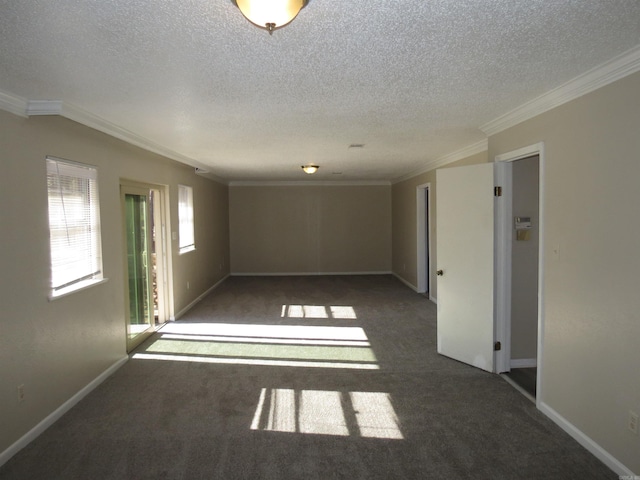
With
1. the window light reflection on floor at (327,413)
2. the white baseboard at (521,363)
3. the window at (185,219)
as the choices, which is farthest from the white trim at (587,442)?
the window at (185,219)

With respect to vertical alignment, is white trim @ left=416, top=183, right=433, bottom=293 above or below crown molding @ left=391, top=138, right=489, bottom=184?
below

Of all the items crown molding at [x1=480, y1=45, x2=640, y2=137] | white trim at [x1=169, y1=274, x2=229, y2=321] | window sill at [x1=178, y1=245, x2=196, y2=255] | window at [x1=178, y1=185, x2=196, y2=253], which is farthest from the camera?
window at [x1=178, y1=185, x2=196, y2=253]

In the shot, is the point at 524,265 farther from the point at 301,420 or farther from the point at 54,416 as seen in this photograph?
the point at 54,416

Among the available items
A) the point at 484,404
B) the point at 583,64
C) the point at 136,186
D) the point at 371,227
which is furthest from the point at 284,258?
the point at 583,64

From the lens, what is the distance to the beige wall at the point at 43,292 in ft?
8.35

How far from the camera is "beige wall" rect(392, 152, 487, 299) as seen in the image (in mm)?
6734

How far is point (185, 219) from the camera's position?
6.62 m

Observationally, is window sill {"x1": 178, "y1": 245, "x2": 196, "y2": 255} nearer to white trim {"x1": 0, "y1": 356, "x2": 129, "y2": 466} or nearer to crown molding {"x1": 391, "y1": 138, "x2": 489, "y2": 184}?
white trim {"x1": 0, "y1": 356, "x2": 129, "y2": 466}

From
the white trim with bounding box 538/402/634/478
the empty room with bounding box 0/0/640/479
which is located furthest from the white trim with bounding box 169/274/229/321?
the white trim with bounding box 538/402/634/478

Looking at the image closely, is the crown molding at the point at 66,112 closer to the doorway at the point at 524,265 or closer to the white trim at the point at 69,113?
the white trim at the point at 69,113

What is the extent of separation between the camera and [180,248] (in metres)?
6.20

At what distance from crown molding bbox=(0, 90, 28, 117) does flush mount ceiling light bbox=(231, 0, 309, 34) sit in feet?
6.62

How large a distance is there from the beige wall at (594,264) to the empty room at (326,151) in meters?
0.01

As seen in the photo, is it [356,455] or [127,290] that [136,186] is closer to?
[127,290]
